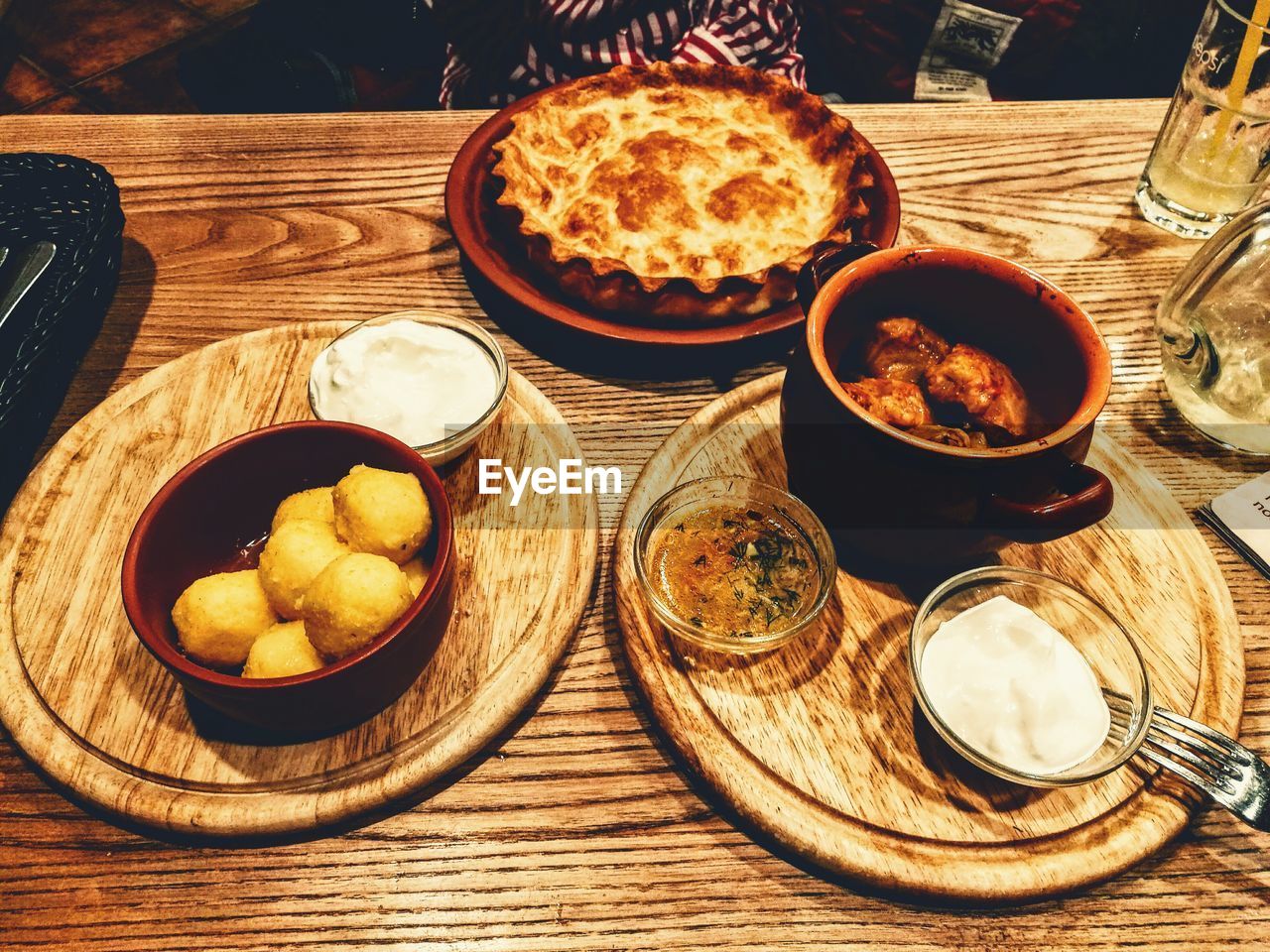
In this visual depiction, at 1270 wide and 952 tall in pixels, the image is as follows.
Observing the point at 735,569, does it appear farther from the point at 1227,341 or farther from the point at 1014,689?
the point at 1227,341

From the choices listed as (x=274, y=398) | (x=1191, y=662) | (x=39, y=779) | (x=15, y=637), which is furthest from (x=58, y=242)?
(x=1191, y=662)

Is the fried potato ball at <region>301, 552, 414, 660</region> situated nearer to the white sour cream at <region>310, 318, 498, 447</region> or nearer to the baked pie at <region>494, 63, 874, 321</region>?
the white sour cream at <region>310, 318, 498, 447</region>

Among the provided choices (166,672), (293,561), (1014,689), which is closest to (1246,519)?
(1014,689)

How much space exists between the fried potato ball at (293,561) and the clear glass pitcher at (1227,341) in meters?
1.55

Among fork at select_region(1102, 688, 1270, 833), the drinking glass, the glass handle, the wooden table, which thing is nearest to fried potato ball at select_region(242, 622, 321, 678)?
the wooden table

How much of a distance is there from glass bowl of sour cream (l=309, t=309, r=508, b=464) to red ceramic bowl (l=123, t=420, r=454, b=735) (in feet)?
0.53

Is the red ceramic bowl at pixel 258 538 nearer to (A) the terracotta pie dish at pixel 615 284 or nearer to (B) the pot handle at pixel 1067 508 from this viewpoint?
(A) the terracotta pie dish at pixel 615 284

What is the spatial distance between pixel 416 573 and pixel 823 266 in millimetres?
777

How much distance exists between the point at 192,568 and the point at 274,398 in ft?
1.44

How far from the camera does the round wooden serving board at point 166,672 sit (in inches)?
44.1

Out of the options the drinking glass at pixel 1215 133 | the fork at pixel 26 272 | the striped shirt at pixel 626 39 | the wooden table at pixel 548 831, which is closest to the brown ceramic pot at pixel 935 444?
the wooden table at pixel 548 831

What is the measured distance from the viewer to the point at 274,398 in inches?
61.9

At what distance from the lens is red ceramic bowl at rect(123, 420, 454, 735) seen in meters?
1.03

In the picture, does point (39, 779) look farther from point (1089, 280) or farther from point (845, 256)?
point (1089, 280)
